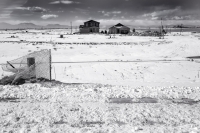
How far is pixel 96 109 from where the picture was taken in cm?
504

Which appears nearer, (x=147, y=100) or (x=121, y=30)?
(x=147, y=100)

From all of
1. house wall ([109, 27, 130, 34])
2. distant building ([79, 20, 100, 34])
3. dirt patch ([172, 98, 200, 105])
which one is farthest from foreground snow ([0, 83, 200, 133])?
distant building ([79, 20, 100, 34])

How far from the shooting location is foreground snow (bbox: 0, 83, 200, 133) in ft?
13.8

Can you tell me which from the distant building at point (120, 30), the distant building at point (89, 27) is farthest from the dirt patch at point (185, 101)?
the distant building at point (89, 27)

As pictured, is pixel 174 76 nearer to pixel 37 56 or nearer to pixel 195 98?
pixel 195 98

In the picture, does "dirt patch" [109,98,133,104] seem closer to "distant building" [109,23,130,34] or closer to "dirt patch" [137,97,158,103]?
"dirt patch" [137,97,158,103]

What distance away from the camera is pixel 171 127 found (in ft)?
13.8

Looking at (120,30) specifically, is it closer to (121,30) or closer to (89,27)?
(121,30)

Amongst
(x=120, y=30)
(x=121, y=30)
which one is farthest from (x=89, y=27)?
(x=121, y=30)

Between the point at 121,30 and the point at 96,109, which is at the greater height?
the point at 121,30

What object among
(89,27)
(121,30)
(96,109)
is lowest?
(96,109)

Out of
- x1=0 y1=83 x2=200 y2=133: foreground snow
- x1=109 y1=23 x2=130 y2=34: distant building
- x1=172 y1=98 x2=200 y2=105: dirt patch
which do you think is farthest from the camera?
A: x1=109 y1=23 x2=130 y2=34: distant building

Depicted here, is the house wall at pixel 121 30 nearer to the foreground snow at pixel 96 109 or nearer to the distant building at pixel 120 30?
the distant building at pixel 120 30

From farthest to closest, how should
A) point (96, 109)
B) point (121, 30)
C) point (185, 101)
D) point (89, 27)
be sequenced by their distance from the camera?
point (89, 27) → point (121, 30) → point (185, 101) → point (96, 109)
